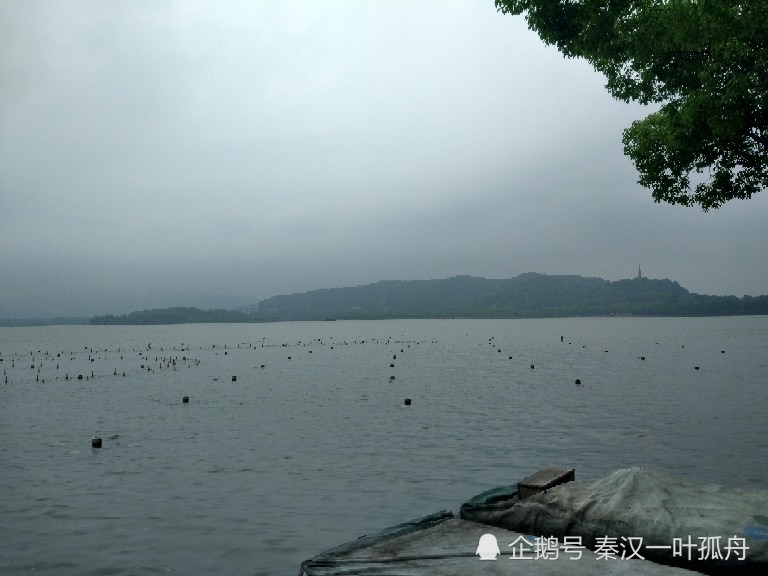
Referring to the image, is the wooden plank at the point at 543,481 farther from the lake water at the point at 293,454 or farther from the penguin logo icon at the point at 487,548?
the lake water at the point at 293,454

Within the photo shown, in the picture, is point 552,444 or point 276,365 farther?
point 276,365

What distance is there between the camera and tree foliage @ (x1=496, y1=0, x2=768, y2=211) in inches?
711

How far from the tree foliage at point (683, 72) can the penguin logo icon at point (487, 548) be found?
1539 cm

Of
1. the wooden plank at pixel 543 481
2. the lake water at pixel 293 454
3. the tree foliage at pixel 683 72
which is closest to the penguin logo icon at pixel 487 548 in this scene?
the wooden plank at pixel 543 481

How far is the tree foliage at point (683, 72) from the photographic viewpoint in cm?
1805

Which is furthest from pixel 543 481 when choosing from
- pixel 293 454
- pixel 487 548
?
pixel 293 454

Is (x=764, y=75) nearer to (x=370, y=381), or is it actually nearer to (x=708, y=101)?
(x=708, y=101)

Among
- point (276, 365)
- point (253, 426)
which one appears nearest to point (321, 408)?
point (253, 426)

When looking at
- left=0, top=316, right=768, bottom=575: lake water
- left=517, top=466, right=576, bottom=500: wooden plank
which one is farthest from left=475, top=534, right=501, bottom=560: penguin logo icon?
left=0, top=316, right=768, bottom=575: lake water

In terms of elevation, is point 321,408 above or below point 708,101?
below

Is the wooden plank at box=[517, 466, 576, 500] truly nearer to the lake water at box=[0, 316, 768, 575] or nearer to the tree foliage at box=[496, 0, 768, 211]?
the lake water at box=[0, 316, 768, 575]

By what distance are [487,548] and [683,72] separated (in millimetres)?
18056

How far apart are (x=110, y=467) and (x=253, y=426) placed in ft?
29.9

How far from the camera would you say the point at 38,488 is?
18.7m
